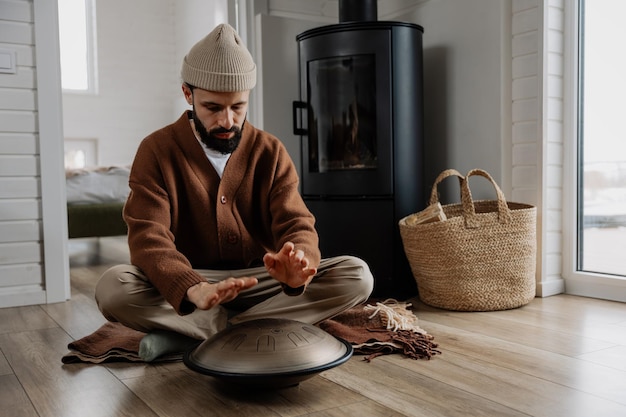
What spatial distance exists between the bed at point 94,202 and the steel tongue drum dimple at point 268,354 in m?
2.82

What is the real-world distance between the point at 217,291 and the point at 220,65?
0.62 metres

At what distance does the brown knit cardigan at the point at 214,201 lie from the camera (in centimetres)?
168

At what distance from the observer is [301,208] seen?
1776 millimetres

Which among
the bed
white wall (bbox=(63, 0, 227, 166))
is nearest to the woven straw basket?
the bed

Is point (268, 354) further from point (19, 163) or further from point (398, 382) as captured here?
point (19, 163)

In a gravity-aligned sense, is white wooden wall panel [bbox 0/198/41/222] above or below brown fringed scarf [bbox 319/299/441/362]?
above

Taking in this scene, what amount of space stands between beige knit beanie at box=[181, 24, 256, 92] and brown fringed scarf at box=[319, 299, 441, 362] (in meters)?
0.80

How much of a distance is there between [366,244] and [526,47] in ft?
3.40

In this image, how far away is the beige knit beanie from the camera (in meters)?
1.61

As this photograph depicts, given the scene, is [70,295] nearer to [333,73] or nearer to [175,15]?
[333,73]

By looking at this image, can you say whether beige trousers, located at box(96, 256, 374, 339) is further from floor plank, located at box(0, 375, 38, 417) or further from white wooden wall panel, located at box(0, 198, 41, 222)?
white wooden wall panel, located at box(0, 198, 41, 222)

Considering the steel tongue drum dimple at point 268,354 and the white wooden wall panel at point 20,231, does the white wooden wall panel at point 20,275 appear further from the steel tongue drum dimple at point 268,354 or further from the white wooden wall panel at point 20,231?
the steel tongue drum dimple at point 268,354

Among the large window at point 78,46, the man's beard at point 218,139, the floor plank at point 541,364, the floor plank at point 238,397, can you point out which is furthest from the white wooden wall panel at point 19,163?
the large window at point 78,46

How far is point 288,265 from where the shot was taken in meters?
1.36
